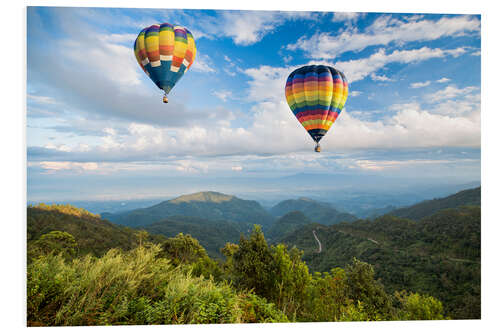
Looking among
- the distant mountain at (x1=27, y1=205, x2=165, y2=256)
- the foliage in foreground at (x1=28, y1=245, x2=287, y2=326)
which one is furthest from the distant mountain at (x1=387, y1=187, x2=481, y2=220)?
the distant mountain at (x1=27, y1=205, x2=165, y2=256)

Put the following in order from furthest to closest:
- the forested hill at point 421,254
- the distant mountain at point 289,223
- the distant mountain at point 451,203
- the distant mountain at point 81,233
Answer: the distant mountain at point 289,223 → the distant mountain at point 451,203 → the distant mountain at point 81,233 → the forested hill at point 421,254

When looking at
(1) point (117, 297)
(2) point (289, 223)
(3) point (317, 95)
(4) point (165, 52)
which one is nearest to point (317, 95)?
(3) point (317, 95)

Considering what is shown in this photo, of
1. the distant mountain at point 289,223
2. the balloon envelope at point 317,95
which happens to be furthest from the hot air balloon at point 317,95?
the distant mountain at point 289,223

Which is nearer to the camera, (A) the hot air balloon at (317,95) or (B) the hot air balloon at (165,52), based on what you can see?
(B) the hot air balloon at (165,52)

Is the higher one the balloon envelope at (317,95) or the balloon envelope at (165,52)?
the balloon envelope at (165,52)

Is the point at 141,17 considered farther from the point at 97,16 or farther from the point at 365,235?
the point at 365,235

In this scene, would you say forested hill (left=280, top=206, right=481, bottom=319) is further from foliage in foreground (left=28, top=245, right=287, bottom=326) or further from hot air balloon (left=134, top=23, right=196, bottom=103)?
hot air balloon (left=134, top=23, right=196, bottom=103)

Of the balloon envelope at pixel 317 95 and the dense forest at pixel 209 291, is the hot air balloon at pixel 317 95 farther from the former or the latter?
the dense forest at pixel 209 291
